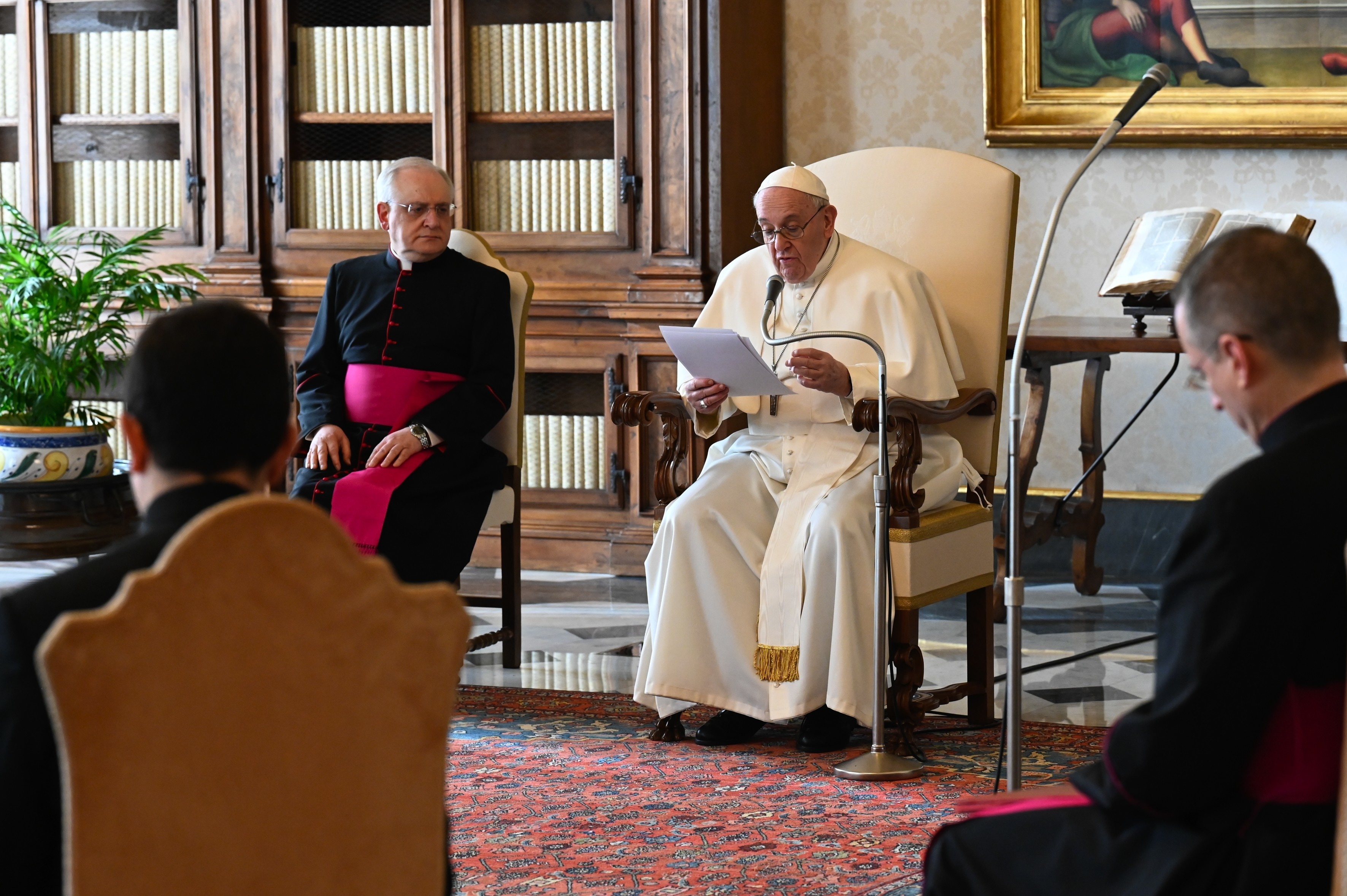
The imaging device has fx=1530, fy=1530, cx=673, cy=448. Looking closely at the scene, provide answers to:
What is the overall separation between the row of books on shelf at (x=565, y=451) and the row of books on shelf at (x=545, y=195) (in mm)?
722

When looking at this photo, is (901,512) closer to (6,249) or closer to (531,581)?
(531,581)

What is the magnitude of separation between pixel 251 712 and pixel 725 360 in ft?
8.18

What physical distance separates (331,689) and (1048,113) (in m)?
4.87

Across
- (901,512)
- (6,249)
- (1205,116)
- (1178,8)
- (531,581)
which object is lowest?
(531,581)

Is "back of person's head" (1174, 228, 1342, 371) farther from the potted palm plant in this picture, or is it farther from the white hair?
the potted palm plant

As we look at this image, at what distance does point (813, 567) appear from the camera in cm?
369

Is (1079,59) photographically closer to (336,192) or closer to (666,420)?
(666,420)

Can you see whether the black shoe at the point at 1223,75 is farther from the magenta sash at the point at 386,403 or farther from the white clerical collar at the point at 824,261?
the magenta sash at the point at 386,403

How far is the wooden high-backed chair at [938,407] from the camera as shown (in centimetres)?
371

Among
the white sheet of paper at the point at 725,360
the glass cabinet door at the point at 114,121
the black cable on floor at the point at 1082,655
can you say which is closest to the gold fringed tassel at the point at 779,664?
the white sheet of paper at the point at 725,360

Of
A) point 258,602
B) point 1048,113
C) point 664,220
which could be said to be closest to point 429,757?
point 258,602

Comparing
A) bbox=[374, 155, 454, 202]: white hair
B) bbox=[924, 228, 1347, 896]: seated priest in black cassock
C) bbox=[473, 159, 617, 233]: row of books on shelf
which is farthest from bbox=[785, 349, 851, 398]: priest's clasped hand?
bbox=[473, 159, 617, 233]: row of books on shelf

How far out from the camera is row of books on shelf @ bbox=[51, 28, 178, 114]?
606 centimetres

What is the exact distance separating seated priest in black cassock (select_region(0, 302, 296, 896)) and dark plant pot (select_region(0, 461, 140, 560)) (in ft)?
12.0
